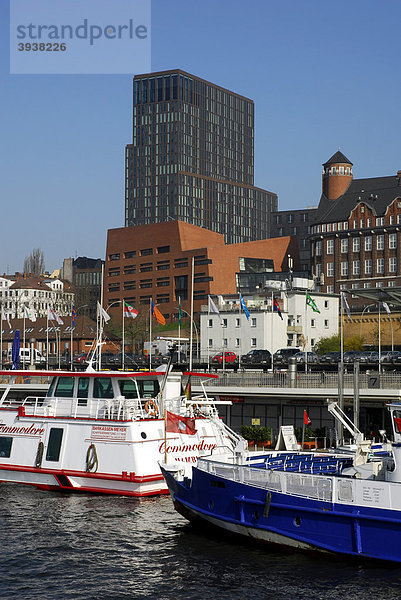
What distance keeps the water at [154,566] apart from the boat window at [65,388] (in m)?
8.19

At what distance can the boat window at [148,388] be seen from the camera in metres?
38.2

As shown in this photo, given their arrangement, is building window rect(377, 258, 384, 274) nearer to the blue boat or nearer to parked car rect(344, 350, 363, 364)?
parked car rect(344, 350, 363, 364)

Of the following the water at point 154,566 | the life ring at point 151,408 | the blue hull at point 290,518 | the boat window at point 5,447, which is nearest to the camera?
the water at point 154,566

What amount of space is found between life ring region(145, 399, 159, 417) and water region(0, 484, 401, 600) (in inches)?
226

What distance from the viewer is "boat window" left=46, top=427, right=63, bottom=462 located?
36969 millimetres

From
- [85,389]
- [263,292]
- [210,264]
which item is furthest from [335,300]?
[85,389]

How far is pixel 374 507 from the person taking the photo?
80.7 ft

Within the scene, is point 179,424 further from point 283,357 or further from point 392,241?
point 392,241

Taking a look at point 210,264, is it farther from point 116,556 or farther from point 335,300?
point 116,556

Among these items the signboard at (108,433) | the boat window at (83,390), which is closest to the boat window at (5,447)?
the boat window at (83,390)

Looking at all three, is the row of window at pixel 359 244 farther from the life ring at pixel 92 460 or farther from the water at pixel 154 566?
the water at pixel 154 566

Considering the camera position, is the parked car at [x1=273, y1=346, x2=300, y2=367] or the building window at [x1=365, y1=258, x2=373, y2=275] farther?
the building window at [x1=365, y1=258, x2=373, y2=275]

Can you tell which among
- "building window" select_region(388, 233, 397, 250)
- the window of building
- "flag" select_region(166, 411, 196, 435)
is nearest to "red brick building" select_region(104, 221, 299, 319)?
the window of building

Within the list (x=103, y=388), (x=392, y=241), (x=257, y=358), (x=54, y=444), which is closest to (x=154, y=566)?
(x=54, y=444)
